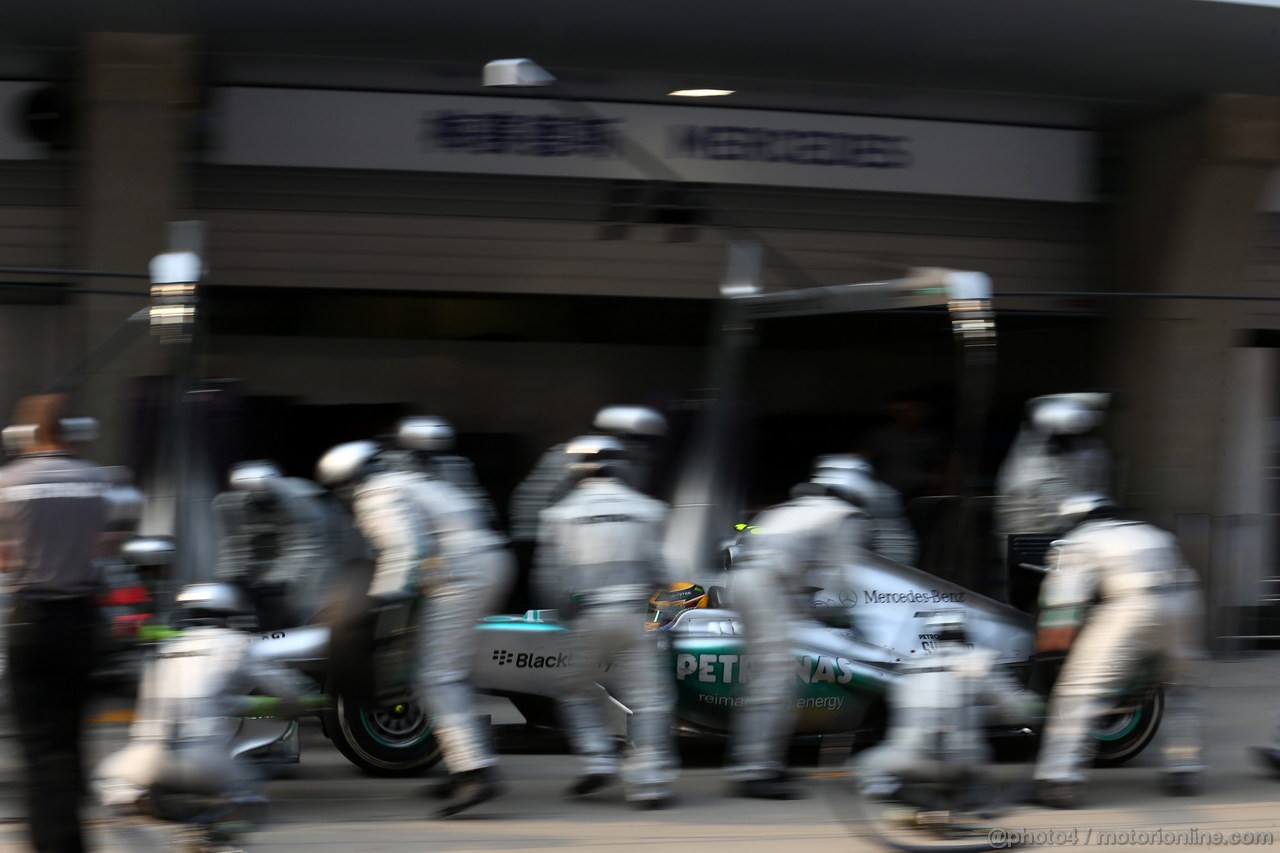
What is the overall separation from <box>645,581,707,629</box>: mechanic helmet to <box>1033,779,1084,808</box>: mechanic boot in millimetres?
1853

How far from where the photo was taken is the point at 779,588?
6254 millimetres

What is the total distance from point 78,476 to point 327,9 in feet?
17.9

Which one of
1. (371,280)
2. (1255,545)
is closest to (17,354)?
(371,280)

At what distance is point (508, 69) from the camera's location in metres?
9.41

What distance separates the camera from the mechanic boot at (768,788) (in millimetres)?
6273

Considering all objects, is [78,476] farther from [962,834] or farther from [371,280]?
[371,280]

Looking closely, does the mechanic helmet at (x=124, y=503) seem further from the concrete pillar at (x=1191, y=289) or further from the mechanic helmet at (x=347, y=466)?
the concrete pillar at (x=1191, y=289)

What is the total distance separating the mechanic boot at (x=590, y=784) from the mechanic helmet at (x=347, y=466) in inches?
64.0

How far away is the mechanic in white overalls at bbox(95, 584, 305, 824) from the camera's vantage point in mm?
4770

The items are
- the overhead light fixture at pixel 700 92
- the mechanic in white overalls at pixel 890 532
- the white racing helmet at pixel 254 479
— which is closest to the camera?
the white racing helmet at pixel 254 479

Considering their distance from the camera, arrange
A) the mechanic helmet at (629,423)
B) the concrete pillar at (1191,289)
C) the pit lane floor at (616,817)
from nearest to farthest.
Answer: the pit lane floor at (616,817)
the mechanic helmet at (629,423)
the concrete pillar at (1191,289)

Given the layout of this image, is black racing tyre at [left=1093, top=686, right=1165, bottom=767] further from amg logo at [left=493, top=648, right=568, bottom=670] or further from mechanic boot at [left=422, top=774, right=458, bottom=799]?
mechanic boot at [left=422, top=774, right=458, bottom=799]

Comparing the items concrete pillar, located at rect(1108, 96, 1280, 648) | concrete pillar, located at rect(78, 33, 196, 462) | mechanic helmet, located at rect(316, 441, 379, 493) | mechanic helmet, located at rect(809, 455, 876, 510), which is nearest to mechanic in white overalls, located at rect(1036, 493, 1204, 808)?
mechanic helmet, located at rect(809, 455, 876, 510)

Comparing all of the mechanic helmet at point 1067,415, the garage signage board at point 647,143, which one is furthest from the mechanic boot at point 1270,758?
the garage signage board at point 647,143
